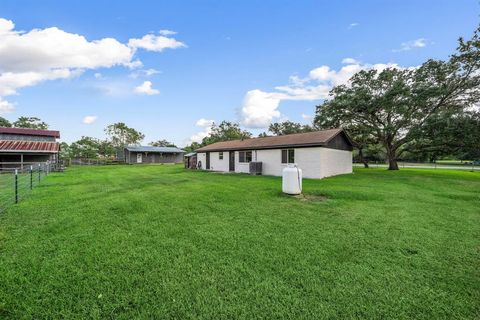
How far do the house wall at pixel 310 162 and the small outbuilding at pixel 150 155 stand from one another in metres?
23.8

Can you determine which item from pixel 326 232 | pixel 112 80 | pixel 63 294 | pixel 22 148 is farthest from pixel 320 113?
pixel 22 148

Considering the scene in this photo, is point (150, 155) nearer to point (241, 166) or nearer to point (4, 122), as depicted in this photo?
point (241, 166)

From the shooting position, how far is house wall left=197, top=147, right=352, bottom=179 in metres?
14.2

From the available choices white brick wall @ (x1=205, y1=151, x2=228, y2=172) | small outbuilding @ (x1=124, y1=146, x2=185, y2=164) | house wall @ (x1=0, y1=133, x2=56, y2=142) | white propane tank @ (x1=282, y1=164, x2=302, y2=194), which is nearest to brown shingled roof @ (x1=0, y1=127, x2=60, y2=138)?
house wall @ (x1=0, y1=133, x2=56, y2=142)

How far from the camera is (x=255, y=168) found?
666 inches

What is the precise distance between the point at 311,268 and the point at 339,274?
0.36 metres

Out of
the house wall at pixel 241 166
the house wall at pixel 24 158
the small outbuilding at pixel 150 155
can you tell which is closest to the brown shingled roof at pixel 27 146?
the house wall at pixel 24 158

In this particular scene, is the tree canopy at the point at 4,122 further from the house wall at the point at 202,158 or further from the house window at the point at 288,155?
the house window at the point at 288,155

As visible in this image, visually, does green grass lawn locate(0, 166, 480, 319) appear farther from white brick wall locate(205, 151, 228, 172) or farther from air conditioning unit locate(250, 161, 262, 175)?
white brick wall locate(205, 151, 228, 172)

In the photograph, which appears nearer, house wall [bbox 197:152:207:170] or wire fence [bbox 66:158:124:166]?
house wall [bbox 197:152:207:170]

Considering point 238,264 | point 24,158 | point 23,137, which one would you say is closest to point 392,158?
point 238,264

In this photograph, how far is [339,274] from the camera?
2.91 metres

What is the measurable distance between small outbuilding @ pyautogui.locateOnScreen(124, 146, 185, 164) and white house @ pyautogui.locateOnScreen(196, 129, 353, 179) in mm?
22606

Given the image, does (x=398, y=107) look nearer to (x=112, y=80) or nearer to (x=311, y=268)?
(x=311, y=268)
